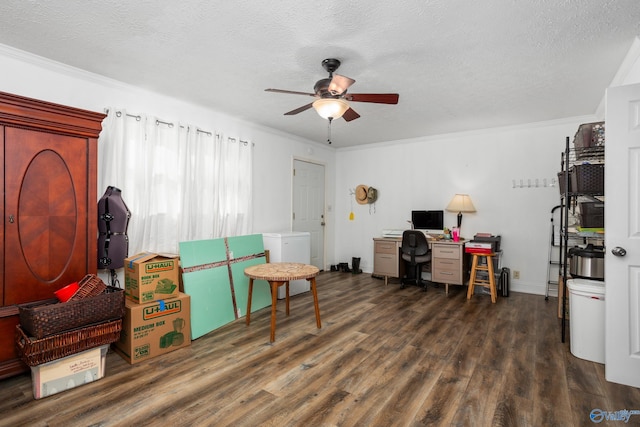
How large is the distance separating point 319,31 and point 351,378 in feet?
8.23

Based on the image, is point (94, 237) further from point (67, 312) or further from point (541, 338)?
point (541, 338)

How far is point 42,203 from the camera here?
2.41m

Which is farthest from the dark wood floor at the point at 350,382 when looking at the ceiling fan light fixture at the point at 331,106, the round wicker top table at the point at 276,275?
the ceiling fan light fixture at the point at 331,106

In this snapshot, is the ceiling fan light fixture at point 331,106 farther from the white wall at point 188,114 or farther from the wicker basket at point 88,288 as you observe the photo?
the wicker basket at point 88,288

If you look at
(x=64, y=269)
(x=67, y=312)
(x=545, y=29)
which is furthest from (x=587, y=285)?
(x=64, y=269)

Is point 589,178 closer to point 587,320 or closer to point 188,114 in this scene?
point 587,320

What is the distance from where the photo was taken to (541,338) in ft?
10.1

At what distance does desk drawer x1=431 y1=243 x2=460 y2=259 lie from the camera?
15.6ft

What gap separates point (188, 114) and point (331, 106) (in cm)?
212

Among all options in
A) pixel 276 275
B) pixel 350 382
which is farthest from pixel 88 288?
pixel 350 382

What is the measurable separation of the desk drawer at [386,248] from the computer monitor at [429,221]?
1.92 feet

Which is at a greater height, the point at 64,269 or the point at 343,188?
the point at 343,188

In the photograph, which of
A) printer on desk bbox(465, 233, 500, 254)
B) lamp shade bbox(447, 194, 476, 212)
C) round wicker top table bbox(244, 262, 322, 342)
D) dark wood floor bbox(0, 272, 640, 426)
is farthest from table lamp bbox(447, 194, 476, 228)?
round wicker top table bbox(244, 262, 322, 342)

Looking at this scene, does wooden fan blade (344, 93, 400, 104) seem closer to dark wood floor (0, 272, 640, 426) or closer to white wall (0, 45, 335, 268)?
dark wood floor (0, 272, 640, 426)
